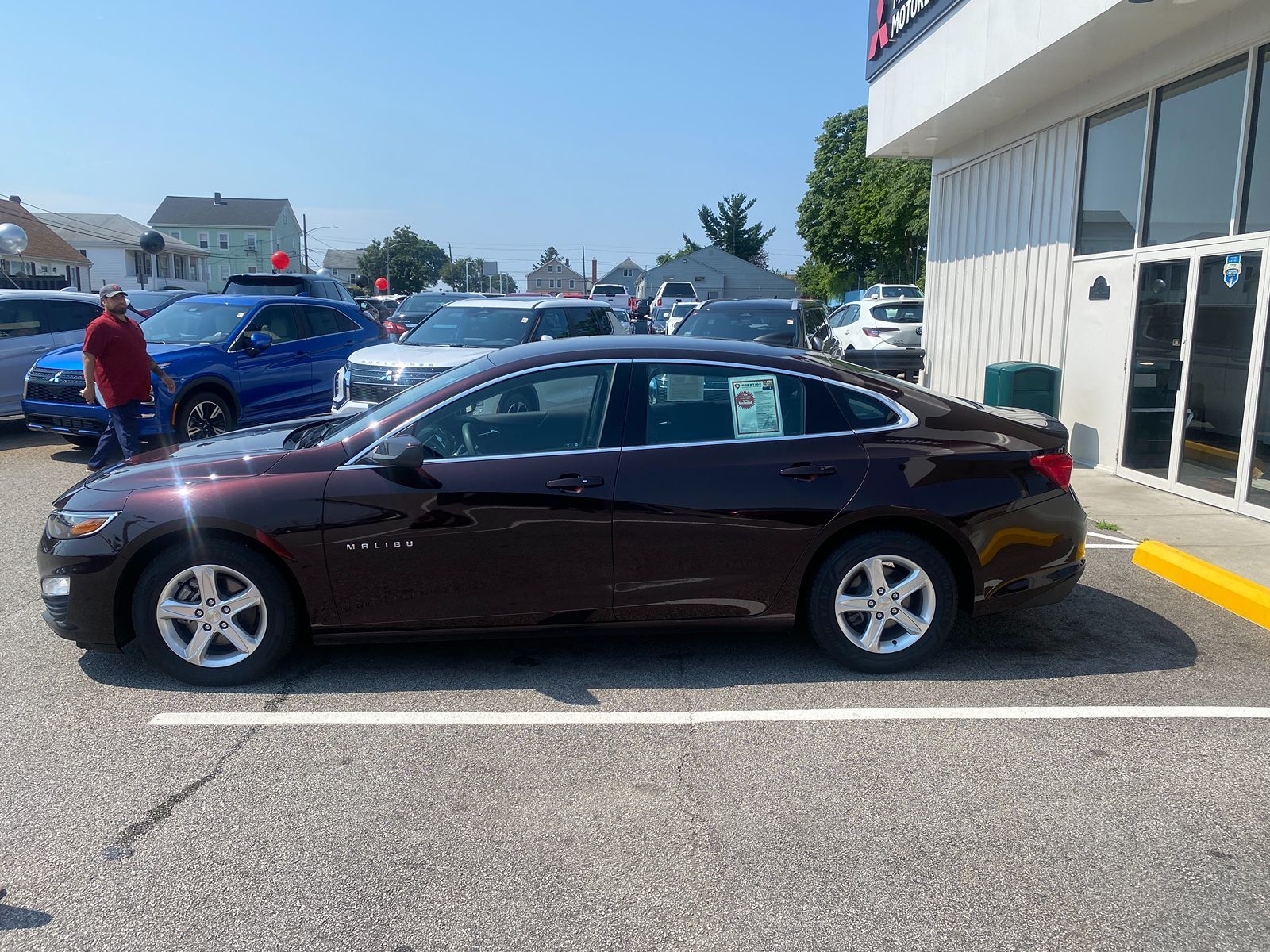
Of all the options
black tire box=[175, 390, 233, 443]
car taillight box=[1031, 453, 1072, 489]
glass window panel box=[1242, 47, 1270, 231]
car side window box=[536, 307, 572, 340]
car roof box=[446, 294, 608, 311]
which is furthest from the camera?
car roof box=[446, 294, 608, 311]

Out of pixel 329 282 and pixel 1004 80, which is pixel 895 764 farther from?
pixel 329 282

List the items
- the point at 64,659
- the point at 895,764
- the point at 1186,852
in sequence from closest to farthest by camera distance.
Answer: the point at 1186,852, the point at 895,764, the point at 64,659

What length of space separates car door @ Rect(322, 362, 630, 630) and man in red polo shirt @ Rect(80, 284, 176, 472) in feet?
17.3

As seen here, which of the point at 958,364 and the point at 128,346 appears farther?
the point at 958,364

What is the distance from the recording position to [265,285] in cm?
1731

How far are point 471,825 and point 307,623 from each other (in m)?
1.65

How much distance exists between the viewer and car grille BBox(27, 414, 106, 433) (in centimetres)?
1045

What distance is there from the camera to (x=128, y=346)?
8.85m

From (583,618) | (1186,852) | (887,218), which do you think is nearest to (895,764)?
(1186,852)

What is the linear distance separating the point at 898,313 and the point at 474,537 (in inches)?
668

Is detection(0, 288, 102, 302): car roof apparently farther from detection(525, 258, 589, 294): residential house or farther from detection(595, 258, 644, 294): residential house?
detection(525, 258, 589, 294): residential house

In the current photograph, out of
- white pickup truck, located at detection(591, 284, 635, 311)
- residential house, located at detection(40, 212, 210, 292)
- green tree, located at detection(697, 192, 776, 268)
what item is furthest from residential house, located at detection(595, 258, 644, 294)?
white pickup truck, located at detection(591, 284, 635, 311)

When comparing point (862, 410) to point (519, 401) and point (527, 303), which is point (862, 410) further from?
point (527, 303)

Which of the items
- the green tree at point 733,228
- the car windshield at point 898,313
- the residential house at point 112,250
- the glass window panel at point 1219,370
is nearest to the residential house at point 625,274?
the green tree at point 733,228
